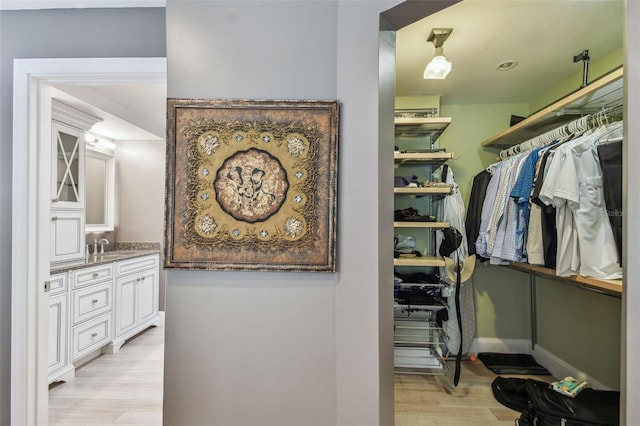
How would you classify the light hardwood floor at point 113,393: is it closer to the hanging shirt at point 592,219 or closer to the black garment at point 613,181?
the hanging shirt at point 592,219

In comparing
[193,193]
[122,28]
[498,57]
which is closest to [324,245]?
[193,193]

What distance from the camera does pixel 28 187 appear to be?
169cm

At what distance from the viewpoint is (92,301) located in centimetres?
282

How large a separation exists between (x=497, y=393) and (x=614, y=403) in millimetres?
649

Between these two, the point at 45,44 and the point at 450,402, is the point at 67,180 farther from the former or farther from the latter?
the point at 450,402

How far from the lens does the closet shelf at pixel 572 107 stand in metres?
1.72

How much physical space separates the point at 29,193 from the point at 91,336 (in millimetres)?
1706

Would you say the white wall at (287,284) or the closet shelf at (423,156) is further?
the closet shelf at (423,156)

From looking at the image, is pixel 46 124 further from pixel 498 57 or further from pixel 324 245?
pixel 498 57

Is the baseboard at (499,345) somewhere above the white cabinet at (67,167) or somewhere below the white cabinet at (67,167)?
below

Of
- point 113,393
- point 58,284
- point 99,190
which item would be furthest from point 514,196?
point 99,190

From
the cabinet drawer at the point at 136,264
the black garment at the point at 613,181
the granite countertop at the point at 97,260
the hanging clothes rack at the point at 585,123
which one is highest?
the hanging clothes rack at the point at 585,123

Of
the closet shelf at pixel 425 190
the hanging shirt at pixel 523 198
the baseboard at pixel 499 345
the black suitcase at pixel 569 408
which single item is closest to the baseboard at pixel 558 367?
the baseboard at pixel 499 345

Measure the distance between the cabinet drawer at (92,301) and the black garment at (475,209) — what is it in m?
3.32
